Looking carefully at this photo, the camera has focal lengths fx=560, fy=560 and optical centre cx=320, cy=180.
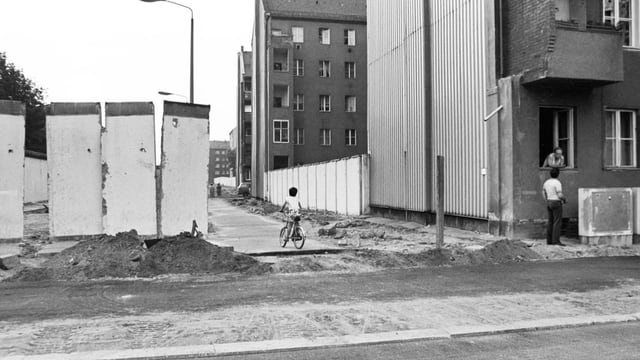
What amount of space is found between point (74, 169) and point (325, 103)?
43.2 metres

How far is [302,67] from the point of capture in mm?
54812

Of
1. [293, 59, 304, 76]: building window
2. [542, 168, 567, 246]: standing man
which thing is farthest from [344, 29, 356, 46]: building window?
[542, 168, 567, 246]: standing man

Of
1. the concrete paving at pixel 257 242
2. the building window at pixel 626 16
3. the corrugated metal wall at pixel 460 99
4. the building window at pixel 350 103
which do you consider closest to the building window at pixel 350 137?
A: the building window at pixel 350 103

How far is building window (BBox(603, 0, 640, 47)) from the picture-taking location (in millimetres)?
16172

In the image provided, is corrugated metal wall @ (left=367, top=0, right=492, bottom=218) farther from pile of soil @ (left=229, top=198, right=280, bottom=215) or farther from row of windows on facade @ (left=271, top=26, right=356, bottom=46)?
row of windows on facade @ (left=271, top=26, right=356, bottom=46)

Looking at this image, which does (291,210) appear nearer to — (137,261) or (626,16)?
(137,261)

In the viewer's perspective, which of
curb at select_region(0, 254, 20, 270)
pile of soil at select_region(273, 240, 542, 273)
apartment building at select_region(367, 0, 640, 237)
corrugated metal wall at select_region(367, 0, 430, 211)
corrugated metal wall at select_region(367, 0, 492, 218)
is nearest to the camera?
curb at select_region(0, 254, 20, 270)

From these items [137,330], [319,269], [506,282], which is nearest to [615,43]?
[506,282]

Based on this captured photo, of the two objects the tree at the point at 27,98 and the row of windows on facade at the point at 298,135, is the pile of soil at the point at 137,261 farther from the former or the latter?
the tree at the point at 27,98

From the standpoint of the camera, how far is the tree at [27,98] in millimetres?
54406

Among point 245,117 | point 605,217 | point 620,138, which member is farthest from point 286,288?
point 245,117

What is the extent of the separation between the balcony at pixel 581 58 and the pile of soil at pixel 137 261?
8.66 metres

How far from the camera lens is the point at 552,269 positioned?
10547 mm

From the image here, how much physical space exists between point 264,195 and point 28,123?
25.3 m
